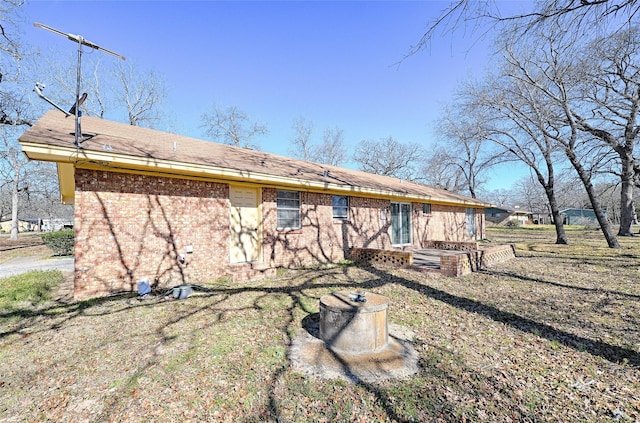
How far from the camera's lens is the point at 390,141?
34906 millimetres

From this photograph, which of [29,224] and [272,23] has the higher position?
[272,23]

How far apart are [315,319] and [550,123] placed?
15948mm

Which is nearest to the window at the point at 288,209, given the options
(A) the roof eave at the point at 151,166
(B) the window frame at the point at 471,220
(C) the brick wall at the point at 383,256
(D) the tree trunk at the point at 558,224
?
(A) the roof eave at the point at 151,166

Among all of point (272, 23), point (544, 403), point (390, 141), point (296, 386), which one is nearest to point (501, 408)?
point (544, 403)

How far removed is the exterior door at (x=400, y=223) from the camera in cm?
1252

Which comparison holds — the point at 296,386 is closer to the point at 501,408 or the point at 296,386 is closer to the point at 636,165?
the point at 501,408

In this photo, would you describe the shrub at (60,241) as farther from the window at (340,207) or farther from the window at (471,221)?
the window at (471,221)

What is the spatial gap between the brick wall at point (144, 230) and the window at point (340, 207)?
162 inches

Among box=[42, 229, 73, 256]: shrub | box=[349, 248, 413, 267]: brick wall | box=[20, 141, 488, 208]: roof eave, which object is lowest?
box=[349, 248, 413, 267]: brick wall

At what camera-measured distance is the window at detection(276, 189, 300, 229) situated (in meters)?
8.81

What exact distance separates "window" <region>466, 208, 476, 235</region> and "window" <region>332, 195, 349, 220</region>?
37.3 feet

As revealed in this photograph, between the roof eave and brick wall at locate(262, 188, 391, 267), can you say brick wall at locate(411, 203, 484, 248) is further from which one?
the roof eave

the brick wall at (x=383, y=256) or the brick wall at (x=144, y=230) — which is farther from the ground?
the brick wall at (x=144, y=230)

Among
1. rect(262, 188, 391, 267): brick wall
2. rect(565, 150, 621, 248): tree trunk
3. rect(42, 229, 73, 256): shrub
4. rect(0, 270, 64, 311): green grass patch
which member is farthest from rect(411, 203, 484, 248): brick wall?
rect(42, 229, 73, 256): shrub
